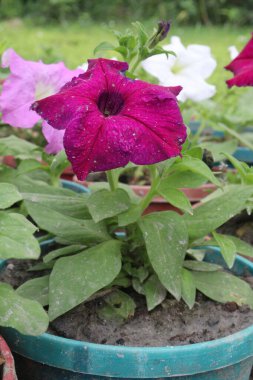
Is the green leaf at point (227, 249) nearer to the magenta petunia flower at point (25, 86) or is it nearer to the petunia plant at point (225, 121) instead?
the magenta petunia flower at point (25, 86)

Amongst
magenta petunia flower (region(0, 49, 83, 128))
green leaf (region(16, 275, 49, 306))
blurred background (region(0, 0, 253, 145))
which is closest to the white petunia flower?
magenta petunia flower (region(0, 49, 83, 128))

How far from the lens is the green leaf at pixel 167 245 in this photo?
1.25m

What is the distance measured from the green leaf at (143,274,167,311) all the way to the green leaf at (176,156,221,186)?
0.84 feet

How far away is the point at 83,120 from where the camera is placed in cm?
→ 110

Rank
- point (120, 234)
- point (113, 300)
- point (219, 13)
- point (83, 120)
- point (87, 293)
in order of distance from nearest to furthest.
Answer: point (83, 120), point (87, 293), point (113, 300), point (120, 234), point (219, 13)

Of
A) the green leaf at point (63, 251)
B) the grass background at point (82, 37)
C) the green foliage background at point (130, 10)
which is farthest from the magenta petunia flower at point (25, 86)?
the green foliage background at point (130, 10)

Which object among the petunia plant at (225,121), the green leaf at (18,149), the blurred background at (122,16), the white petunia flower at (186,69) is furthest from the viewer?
the blurred background at (122,16)

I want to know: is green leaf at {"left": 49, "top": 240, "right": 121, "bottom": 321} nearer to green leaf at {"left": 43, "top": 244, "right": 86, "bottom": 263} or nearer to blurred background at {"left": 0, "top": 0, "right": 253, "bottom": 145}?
green leaf at {"left": 43, "top": 244, "right": 86, "bottom": 263}

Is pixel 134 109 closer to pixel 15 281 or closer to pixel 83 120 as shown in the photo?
pixel 83 120

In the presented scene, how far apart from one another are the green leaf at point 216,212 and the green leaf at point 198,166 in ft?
0.42

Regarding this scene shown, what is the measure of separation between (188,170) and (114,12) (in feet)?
27.6

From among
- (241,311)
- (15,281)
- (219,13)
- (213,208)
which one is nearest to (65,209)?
(15,281)

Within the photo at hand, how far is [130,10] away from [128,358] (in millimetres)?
8728

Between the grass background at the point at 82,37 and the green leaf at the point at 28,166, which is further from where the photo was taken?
the grass background at the point at 82,37
